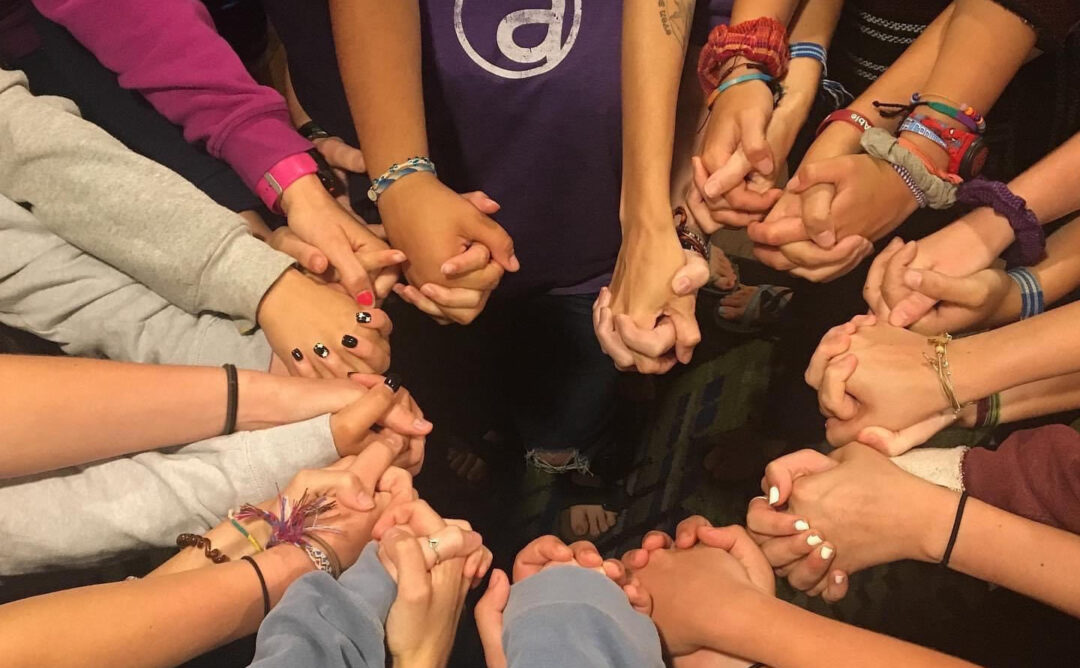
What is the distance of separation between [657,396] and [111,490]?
96 cm

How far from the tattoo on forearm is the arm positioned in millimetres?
587

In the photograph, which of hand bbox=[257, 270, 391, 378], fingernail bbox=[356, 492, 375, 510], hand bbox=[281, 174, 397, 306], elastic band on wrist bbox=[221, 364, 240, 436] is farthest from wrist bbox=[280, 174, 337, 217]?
fingernail bbox=[356, 492, 375, 510]

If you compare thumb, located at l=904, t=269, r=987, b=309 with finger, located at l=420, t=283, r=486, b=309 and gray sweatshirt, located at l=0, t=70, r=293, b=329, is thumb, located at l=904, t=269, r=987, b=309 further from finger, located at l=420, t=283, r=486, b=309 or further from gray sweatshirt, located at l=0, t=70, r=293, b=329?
gray sweatshirt, located at l=0, t=70, r=293, b=329

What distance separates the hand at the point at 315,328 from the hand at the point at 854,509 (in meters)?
0.49

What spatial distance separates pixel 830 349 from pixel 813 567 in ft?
0.81

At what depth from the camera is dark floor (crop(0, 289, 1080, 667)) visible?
1170mm

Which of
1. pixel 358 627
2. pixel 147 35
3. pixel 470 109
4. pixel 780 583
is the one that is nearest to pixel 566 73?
pixel 470 109

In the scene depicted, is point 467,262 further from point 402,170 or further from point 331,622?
point 331,622

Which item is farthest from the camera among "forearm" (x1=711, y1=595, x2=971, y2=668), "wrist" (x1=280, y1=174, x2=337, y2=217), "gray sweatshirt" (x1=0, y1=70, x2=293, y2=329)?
"wrist" (x1=280, y1=174, x2=337, y2=217)

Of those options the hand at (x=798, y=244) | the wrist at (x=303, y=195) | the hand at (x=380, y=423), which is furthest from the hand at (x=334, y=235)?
the hand at (x=798, y=244)

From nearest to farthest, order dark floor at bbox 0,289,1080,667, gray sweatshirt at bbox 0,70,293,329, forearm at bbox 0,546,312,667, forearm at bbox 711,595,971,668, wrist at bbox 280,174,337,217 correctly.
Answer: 1. forearm at bbox 0,546,312,667
2. forearm at bbox 711,595,971,668
3. gray sweatshirt at bbox 0,70,293,329
4. wrist at bbox 280,174,337,217
5. dark floor at bbox 0,289,1080,667

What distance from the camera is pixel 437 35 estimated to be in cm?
85

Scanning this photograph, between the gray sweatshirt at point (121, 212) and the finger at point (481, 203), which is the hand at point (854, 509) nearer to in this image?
the finger at point (481, 203)

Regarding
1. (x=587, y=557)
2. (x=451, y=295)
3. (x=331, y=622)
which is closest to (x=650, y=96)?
(x=451, y=295)
